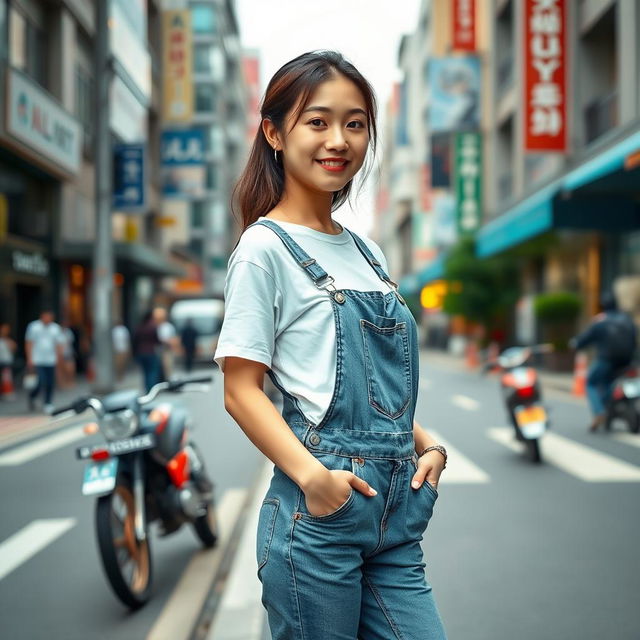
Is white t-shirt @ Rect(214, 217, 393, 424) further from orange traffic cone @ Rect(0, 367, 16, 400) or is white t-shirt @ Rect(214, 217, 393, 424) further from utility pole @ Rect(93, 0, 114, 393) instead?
utility pole @ Rect(93, 0, 114, 393)

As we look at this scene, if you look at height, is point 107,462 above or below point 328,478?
below

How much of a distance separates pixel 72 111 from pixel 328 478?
75.6 feet

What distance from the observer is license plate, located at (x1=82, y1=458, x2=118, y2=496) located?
12.9 feet

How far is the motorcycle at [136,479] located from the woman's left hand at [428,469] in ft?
8.11

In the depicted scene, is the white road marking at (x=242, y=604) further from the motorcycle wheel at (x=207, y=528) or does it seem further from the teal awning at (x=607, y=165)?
the teal awning at (x=607, y=165)

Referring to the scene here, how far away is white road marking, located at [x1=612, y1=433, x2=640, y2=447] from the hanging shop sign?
42.4 feet

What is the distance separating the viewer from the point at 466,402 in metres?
14.9

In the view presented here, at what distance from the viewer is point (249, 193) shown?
1979 mm

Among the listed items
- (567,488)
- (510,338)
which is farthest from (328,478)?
(510,338)

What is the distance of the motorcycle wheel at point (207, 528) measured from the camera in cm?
499

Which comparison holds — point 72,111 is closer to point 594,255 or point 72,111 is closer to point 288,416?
point 594,255

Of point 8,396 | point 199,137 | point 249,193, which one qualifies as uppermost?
point 199,137

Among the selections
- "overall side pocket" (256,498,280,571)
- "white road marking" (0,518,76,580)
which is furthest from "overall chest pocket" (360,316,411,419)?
"white road marking" (0,518,76,580)

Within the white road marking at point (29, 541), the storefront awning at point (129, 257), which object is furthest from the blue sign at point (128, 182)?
the white road marking at point (29, 541)
